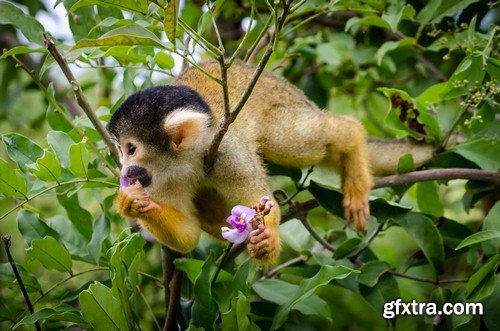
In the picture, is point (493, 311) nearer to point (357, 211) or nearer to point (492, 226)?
point (492, 226)

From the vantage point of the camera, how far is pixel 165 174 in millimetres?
3037

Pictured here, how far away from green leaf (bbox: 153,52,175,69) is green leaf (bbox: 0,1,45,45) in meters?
0.49

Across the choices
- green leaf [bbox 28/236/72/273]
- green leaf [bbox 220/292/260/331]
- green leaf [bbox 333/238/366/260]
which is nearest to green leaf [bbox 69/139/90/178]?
green leaf [bbox 28/236/72/273]

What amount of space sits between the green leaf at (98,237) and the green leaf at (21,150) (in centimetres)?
39

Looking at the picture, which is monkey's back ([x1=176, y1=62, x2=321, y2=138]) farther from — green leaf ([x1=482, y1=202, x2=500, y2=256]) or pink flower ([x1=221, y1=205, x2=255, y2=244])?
green leaf ([x1=482, y1=202, x2=500, y2=256])

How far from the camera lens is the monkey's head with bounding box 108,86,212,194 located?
9.42 feet

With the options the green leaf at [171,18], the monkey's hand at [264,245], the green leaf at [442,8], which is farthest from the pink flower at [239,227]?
the green leaf at [442,8]

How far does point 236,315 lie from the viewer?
2400mm

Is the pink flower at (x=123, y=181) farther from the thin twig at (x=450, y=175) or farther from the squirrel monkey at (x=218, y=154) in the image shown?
the thin twig at (x=450, y=175)

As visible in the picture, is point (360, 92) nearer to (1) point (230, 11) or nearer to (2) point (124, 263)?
(1) point (230, 11)

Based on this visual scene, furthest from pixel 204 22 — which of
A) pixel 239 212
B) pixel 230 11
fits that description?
pixel 230 11

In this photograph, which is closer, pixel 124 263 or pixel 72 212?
pixel 124 263

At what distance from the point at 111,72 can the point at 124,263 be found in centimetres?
203

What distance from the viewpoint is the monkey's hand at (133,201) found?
9.18ft
